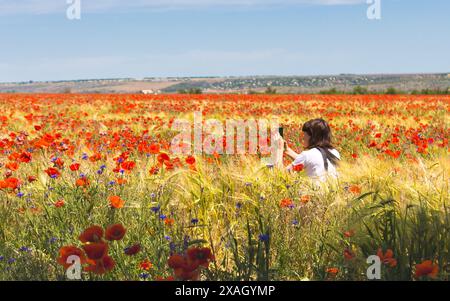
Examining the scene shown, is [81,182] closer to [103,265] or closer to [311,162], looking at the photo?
[103,265]

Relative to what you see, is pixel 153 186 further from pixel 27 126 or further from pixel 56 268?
pixel 27 126

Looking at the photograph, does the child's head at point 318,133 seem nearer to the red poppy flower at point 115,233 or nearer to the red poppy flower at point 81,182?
the red poppy flower at point 81,182

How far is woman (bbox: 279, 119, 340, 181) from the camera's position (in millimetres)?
4770

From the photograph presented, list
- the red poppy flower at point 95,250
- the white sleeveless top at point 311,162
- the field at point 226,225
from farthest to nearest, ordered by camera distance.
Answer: the white sleeveless top at point 311,162, the field at point 226,225, the red poppy flower at point 95,250

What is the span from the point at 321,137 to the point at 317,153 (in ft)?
0.62

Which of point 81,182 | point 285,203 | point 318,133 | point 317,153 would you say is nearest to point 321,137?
point 318,133

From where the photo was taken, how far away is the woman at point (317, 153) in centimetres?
477

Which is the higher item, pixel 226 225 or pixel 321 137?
pixel 321 137

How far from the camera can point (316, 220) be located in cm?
334

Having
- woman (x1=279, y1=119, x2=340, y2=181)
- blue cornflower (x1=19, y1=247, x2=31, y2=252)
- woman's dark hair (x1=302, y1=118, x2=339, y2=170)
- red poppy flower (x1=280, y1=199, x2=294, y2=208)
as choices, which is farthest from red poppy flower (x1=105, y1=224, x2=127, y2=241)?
woman's dark hair (x1=302, y1=118, x2=339, y2=170)

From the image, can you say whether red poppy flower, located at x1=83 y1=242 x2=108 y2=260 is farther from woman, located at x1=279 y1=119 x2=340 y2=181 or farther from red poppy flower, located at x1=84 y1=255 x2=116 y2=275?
woman, located at x1=279 y1=119 x2=340 y2=181

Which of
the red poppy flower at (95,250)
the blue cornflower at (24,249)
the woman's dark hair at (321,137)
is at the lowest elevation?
the blue cornflower at (24,249)

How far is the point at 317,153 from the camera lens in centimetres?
482

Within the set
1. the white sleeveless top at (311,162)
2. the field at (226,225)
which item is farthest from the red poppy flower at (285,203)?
the white sleeveless top at (311,162)
